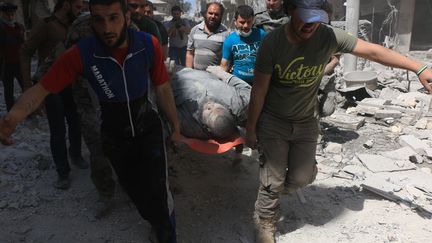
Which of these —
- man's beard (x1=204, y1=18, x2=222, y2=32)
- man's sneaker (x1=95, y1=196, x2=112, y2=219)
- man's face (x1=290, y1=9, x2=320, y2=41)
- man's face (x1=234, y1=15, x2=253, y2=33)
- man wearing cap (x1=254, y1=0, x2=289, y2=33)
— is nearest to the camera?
man's face (x1=290, y1=9, x2=320, y2=41)

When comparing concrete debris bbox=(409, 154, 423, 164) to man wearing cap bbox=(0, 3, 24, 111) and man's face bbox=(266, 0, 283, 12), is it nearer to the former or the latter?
man's face bbox=(266, 0, 283, 12)

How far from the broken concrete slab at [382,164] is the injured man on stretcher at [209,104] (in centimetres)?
181

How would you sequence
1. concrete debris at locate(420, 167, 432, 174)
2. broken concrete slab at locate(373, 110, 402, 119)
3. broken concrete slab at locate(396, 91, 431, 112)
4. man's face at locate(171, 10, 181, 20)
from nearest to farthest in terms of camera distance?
concrete debris at locate(420, 167, 432, 174) < broken concrete slab at locate(373, 110, 402, 119) < broken concrete slab at locate(396, 91, 431, 112) < man's face at locate(171, 10, 181, 20)

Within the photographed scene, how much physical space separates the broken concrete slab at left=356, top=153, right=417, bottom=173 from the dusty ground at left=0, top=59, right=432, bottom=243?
0.14m

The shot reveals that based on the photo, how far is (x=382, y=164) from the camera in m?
4.16

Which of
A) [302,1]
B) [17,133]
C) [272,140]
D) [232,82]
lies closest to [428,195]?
[272,140]

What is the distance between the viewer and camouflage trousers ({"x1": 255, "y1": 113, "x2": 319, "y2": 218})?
8.75 feet

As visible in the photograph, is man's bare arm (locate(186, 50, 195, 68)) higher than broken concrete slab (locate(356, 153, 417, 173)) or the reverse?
higher

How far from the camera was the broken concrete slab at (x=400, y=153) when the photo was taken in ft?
14.4

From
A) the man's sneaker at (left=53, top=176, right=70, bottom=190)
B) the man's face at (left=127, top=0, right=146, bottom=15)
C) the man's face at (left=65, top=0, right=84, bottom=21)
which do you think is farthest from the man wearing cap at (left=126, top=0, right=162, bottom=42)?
the man's sneaker at (left=53, top=176, right=70, bottom=190)

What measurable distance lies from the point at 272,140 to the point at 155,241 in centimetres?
116

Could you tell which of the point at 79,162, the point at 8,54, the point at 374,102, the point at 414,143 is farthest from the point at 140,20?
the point at 374,102

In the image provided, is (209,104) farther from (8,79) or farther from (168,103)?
(8,79)

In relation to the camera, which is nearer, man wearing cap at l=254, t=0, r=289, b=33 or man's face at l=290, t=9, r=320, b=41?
man's face at l=290, t=9, r=320, b=41
